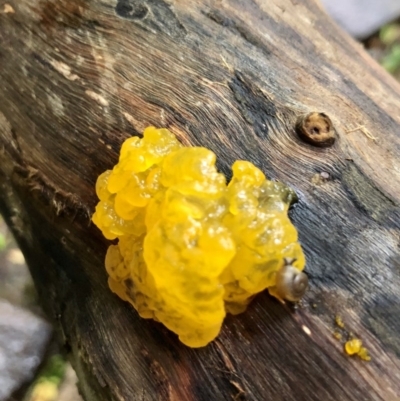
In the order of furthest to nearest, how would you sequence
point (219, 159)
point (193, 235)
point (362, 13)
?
point (362, 13), point (219, 159), point (193, 235)

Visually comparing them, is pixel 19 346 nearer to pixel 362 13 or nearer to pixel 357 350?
pixel 357 350

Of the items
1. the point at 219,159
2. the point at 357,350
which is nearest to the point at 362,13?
the point at 219,159

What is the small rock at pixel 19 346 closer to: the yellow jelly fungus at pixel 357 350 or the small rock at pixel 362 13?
the yellow jelly fungus at pixel 357 350

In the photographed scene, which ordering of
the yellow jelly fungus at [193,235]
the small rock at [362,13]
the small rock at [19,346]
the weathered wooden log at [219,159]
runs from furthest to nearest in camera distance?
1. the small rock at [362,13]
2. the small rock at [19,346]
3. the weathered wooden log at [219,159]
4. the yellow jelly fungus at [193,235]

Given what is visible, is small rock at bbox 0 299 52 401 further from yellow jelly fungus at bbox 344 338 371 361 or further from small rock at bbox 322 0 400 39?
small rock at bbox 322 0 400 39

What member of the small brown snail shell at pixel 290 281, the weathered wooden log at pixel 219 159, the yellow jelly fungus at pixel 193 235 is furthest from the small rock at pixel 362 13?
the small brown snail shell at pixel 290 281

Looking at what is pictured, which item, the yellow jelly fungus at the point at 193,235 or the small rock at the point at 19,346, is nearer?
the yellow jelly fungus at the point at 193,235

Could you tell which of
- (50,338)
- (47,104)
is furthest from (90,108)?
(50,338)
